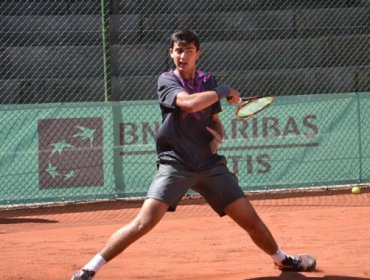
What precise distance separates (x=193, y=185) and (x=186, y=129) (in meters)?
0.41

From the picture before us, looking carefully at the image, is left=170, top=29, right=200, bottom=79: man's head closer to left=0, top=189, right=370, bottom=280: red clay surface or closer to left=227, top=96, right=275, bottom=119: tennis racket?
left=227, top=96, right=275, bottom=119: tennis racket

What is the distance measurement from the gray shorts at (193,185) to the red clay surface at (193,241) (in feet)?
2.18

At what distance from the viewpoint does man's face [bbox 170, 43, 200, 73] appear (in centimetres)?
542

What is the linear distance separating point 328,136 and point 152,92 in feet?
10.4

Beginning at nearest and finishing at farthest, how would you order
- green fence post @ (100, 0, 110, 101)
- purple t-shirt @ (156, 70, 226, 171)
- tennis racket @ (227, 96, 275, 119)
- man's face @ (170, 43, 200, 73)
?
1. man's face @ (170, 43, 200, 73)
2. purple t-shirt @ (156, 70, 226, 171)
3. tennis racket @ (227, 96, 275, 119)
4. green fence post @ (100, 0, 110, 101)

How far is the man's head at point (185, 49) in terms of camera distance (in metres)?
5.41

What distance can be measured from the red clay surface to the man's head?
158 centimetres

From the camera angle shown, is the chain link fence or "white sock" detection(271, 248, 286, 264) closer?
"white sock" detection(271, 248, 286, 264)

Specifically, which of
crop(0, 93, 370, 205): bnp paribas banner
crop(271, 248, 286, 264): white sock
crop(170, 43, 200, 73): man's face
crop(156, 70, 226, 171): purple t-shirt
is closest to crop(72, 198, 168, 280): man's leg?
crop(156, 70, 226, 171): purple t-shirt

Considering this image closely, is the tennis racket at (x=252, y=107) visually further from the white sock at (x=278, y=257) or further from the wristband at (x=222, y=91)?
the white sock at (x=278, y=257)

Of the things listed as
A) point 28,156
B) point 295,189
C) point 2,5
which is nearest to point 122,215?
point 28,156

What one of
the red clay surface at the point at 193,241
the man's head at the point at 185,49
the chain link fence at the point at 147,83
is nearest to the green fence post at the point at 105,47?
the chain link fence at the point at 147,83

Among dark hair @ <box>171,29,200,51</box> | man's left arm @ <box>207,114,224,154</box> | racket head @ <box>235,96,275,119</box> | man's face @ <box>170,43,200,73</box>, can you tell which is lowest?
man's left arm @ <box>207,114,224,154</box>

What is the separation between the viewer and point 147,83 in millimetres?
13383
